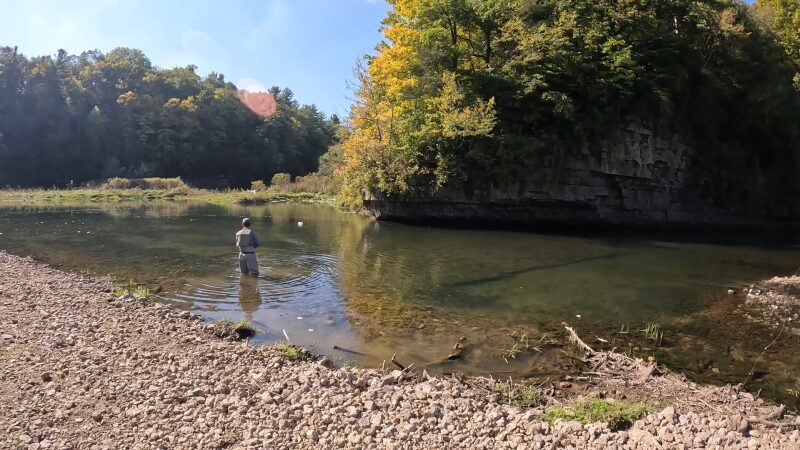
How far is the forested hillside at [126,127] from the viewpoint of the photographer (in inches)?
3147

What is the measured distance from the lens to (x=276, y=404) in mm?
6230

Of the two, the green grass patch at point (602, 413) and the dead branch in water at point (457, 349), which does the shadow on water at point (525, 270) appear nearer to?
the dead branch in water at point (457, 349)

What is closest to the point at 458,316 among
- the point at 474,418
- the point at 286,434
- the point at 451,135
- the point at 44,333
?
the point at 474,418

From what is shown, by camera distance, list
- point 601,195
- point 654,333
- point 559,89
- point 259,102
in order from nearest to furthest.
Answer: point 654,333 < point 559,89 < point 601,195 < point 259,102

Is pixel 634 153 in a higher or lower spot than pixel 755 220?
higher

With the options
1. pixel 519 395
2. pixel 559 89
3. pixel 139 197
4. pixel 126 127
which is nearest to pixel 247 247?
pixel 519 395

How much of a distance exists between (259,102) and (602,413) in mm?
111194

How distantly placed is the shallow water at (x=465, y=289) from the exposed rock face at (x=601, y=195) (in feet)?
17.7

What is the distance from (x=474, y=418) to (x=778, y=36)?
44034mm

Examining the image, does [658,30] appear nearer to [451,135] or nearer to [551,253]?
[451,135]

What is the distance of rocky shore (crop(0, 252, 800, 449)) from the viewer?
540 cm

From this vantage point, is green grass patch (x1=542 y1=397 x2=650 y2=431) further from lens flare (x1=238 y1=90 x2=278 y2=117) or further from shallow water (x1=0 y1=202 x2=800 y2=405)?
lens flare (x1=238 y1=90 x2=278 y2=117)

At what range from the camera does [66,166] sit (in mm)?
81688

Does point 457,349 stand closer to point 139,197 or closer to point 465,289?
point 465,289
